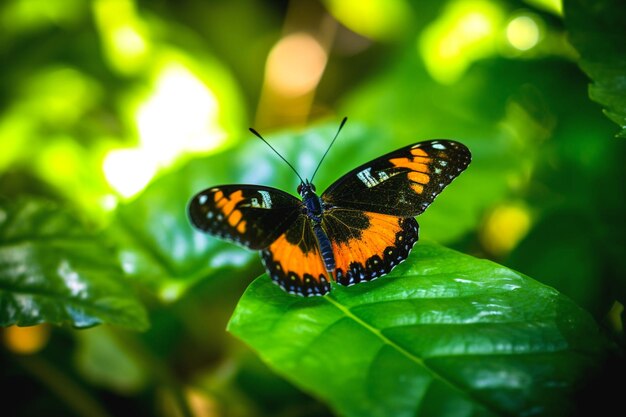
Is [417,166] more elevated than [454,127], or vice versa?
[454,127]

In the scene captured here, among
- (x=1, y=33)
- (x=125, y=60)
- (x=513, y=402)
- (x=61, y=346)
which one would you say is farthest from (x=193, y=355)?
(x=1, y=33)

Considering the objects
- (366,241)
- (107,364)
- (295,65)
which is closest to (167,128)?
(107,364)

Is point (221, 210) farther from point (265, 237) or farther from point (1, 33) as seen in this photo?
point (1, 33)

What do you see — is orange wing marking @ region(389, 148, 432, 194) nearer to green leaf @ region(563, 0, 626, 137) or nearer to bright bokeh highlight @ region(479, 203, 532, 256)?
green leaf @ region(563, 0, 626, 137)

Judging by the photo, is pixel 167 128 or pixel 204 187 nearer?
pixel 204 187

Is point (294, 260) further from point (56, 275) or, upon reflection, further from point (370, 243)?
point (56, 275)

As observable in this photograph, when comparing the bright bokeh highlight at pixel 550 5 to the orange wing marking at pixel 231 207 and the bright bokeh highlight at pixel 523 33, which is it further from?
the orange wing marking at pixel 231 207
